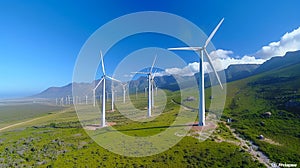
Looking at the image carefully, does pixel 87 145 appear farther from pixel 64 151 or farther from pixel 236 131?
pixel 236 131

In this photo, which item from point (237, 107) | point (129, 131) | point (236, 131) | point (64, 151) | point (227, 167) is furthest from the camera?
point (237, 107)

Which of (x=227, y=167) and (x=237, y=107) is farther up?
(x=237, y=107)

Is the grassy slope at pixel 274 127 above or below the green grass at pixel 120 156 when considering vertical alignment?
above

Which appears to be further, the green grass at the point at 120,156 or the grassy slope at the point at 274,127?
the grassy slope at the point at 274,127

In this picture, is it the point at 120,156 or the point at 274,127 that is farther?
the point at 274,127

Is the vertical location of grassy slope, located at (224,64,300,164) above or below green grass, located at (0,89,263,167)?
above

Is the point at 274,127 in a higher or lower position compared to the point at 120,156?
higher

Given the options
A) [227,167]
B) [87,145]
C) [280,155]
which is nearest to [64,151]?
[87,145]

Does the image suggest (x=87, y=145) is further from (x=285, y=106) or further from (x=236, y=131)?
(x=285, y=106)

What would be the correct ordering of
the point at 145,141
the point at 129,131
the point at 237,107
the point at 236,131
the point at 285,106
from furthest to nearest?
the point at 237,107 < the point at 285,106 < the point at 129,131 < the point at 236,131 < the point at 145,141

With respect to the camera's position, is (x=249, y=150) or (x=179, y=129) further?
(x=179, y=129)

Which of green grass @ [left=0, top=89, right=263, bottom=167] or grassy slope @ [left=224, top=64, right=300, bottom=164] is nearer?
green grass @ [left=0, top=89, right=263, bottom=167]
